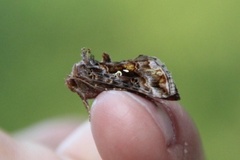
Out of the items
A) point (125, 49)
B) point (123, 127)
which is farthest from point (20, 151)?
Answer: point (125, 49)

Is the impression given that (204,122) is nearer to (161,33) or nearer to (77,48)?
(161,33)

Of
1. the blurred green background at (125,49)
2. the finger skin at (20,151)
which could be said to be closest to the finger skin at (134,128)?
the finger skin at (20,151)

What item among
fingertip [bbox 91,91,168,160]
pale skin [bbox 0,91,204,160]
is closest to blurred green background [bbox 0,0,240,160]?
pale skin [bbox 0,91,204,160]

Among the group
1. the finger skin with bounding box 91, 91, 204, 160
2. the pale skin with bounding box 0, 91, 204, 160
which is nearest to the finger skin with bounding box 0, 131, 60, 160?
the pale skin with bounding box 0, 91, 204, 160

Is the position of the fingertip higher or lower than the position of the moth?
lower

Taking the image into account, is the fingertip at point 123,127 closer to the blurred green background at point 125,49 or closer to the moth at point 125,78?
the moth at point 125,78

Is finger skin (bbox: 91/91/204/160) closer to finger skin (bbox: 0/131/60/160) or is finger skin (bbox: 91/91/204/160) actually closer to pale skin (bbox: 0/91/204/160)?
pale skin (bbox: 0/91/204/160)

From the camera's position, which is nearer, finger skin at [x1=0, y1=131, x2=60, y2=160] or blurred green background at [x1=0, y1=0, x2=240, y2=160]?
finger skin at [x1=0, y1=131, x2=60, y2=160]

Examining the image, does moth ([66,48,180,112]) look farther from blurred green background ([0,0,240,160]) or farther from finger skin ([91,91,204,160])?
blurred green background ([0,0,240,160])
